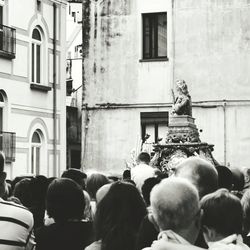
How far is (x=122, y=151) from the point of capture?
3142cm

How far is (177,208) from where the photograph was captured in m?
5.68

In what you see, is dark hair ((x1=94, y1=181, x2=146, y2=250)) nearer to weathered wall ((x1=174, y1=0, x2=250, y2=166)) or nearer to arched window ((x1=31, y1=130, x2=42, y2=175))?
weathered wall ((x1=174, y1=0, x2=250, y2=166))

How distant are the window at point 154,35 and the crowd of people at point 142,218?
2358 centimetres

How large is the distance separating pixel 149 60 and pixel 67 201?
947 inches

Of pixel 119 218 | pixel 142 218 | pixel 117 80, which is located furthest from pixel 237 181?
pixel 117 80

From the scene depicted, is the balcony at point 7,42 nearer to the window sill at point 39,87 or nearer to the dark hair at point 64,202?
the window sill at point 39,87

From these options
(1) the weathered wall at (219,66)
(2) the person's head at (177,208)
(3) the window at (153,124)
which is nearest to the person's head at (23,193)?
(2) the person's head at (177,208)

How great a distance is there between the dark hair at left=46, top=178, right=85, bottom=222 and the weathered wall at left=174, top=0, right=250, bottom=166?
22636mm

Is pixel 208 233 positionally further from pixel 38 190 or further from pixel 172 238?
pixel 38 190

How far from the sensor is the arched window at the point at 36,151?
1205 inches

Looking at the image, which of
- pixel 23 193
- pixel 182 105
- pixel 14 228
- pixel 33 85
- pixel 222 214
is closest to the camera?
pixel 222 214

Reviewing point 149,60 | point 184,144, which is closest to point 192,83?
point 149,60

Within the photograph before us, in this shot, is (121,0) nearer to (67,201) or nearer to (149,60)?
(149,60)

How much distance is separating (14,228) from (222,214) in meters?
1.75
